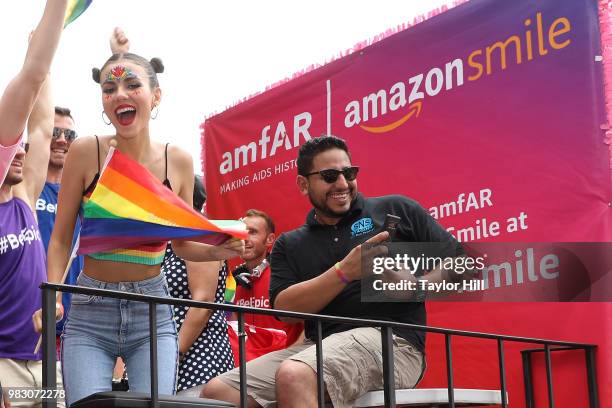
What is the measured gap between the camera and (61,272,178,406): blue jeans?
272 cm

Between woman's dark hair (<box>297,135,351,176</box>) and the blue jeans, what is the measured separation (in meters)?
1.05

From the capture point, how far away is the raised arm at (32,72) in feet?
8.81

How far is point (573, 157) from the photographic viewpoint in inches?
150

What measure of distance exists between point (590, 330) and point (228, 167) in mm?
2943

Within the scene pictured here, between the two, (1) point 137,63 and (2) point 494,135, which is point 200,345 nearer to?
(1) point 137,63

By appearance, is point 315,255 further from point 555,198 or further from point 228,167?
point 228,167

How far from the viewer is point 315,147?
3.62 m

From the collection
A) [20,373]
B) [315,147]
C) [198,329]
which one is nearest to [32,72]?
[20,373]

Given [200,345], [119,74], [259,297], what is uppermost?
[119,74]

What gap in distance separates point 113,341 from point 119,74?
941mm

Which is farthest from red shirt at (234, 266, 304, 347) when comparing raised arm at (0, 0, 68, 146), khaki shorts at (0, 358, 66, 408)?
raised arm at (0, 0, 68, 146)

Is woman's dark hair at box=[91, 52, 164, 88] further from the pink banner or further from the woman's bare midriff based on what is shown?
the pink banner

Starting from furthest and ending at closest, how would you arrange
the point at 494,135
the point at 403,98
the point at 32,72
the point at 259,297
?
the point at 259,297
the point at 403,98
the point at 494,135
the point at 32,72

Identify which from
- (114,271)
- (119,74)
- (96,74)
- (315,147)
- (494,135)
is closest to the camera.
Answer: (114,271)
